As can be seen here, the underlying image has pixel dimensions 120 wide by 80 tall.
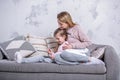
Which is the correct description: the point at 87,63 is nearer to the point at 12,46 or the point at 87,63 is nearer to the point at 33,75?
the point at 33,75

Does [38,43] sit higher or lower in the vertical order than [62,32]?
lower

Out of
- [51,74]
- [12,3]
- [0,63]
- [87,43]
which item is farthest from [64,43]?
[12,3]

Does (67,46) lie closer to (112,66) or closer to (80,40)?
(80,40)

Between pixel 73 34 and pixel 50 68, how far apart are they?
58cm

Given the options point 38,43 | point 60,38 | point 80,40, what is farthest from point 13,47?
point 80,40

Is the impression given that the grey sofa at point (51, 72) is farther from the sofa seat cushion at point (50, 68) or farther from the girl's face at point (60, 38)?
the girl's face at point (60, 38)

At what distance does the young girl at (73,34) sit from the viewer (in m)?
3.03

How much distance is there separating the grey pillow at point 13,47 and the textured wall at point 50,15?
40cm

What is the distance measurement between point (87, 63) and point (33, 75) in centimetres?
57

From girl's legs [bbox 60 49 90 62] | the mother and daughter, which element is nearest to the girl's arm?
the mother and daughter

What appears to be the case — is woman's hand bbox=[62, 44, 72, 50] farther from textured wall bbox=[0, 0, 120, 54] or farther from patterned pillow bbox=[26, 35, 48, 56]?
textured wall bbox=[0, 0, 120, 54]

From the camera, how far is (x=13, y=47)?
3.15 m

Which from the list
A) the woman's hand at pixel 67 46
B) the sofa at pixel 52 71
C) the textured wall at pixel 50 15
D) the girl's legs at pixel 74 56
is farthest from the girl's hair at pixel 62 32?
the textured wall at pixel 50 15

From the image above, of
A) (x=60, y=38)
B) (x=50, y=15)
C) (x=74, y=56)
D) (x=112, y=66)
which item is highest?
(x=50, y=15)
